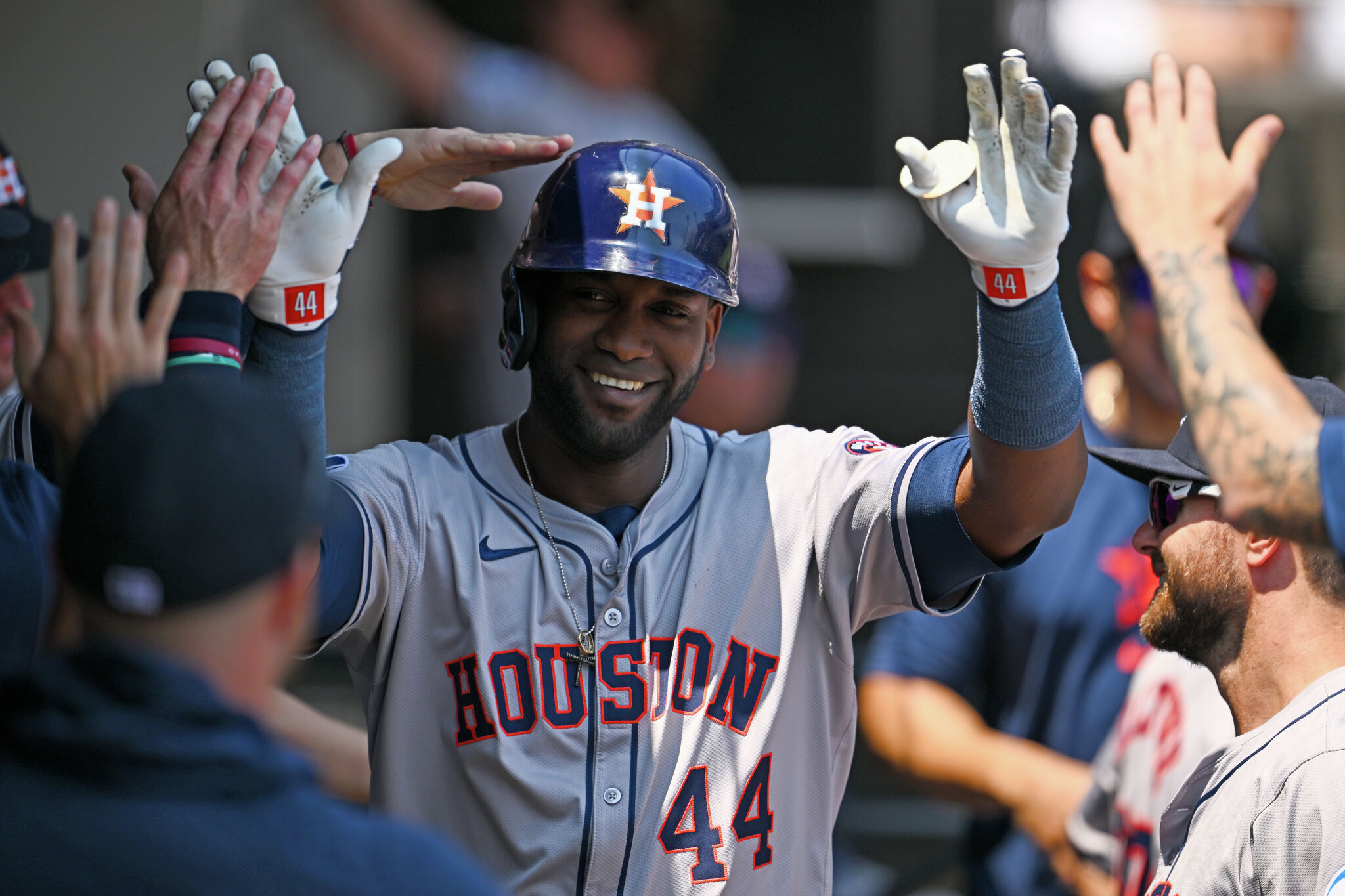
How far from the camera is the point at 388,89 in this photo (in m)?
6.90

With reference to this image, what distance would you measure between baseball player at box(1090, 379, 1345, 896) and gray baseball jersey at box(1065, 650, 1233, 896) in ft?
1.89

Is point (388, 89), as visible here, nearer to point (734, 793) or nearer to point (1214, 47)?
point (1214, 47)

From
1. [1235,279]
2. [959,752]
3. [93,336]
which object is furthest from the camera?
[1235,279]

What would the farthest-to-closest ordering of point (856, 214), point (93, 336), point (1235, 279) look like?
point (856, 214) < point (1235, 279) < point (93, 336)

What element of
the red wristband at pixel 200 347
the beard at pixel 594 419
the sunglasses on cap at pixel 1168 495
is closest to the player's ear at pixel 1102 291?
the sunglasses on cap at pixel 1168 495

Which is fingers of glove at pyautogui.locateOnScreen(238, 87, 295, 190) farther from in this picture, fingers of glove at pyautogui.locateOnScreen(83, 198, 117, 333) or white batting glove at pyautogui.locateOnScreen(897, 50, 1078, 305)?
white batting glove at pyautogui.locateOnScreen(897, 50, 1078, 305)

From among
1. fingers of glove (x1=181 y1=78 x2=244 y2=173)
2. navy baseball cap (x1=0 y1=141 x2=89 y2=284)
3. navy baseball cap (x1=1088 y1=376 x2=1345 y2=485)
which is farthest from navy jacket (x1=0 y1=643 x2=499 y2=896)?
navy baseball cap (x1=0 y1=141 x2=89 y2=284)

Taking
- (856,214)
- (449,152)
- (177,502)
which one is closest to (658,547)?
(449,152)

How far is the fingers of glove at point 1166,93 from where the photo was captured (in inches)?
91.5

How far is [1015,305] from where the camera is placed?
233 cm

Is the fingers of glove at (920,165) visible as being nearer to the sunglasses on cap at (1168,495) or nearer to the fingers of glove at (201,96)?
the sunglasses on cap at (1168,495)

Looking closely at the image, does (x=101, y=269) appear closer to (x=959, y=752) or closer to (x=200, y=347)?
(x=200, y=347)

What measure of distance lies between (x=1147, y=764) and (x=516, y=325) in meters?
1.68

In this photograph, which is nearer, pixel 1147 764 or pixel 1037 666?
pixel 1147 764
